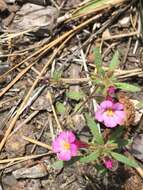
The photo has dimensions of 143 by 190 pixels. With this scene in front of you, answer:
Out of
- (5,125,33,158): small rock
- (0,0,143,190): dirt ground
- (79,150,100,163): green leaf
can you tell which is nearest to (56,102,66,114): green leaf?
(0,0,143,190): dirt ground

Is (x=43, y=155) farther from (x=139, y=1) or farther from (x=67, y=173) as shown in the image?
(x=139, y=1)

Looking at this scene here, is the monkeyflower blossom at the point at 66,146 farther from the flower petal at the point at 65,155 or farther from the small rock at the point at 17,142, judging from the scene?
the small rock at the point at 17,142

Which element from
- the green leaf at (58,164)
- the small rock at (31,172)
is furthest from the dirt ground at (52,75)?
the green leaf at (58,164)

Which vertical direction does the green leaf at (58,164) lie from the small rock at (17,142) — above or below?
below

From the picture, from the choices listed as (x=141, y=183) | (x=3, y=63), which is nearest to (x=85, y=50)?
(x=3, y=63)

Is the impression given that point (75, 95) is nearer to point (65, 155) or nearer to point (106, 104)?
point (106, 104)

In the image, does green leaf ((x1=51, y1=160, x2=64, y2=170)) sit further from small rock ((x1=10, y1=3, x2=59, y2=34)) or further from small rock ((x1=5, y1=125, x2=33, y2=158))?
small rock ((x1=10, y1=3, x2=59, y2=34))

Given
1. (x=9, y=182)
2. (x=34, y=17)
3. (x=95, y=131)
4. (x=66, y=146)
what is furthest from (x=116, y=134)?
(x=34, y=17)
